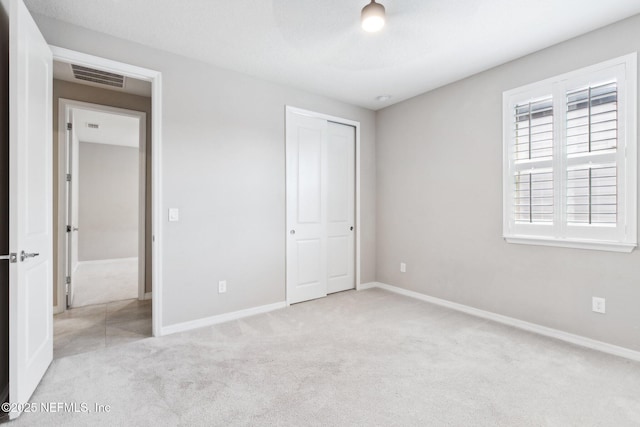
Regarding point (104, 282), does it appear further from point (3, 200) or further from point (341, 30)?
point (341, 30)

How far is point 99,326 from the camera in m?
3.20

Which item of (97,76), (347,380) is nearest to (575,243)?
(347,380)

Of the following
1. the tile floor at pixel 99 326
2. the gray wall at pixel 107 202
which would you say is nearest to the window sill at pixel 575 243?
the tile floor at pixel 99 326

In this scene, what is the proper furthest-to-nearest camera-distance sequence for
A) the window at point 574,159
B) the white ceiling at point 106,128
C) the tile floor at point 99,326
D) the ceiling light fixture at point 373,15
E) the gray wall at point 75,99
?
the white ceiling at point 106,128, the gray wall at point 75,99, the tile floor at point 99,326, the window at point 574,159, the ceiling light fixture at point 373,15

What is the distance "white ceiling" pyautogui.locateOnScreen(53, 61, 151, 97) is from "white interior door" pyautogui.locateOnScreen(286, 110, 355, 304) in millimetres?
1735

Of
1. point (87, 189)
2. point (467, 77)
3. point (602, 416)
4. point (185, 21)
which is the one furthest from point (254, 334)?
point (87, 189)

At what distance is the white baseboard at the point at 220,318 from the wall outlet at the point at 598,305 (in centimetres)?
298

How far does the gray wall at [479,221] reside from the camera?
102 inches

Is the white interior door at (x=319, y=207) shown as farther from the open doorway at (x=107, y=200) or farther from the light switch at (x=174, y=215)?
the open doorway at (x=107, y=200)

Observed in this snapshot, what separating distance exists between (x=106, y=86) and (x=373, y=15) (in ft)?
11.0

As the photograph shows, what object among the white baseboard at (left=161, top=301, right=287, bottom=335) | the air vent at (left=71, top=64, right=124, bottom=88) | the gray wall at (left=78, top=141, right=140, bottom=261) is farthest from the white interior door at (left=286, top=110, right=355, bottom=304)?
the gray wall at (left=78, top=141, right=140, bottom=261)

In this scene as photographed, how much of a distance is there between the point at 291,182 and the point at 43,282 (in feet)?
8.09

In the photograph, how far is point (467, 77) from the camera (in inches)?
139

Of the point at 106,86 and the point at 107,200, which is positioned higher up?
the point at 106,86
